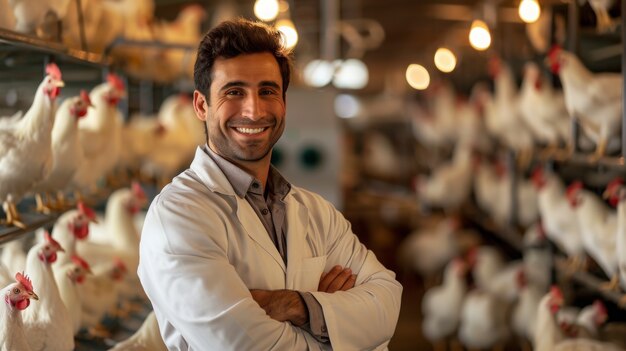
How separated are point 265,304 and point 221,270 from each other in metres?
0.12

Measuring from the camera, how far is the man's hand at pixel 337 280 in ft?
5.55

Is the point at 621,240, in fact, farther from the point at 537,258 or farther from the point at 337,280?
the point at 537,258

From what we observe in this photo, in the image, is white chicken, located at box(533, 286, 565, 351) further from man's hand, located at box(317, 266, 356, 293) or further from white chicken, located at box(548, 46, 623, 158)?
man's hand, located at box(317, 266, 356, 293)

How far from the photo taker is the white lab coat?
1447 millimetres

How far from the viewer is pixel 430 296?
4.96 m

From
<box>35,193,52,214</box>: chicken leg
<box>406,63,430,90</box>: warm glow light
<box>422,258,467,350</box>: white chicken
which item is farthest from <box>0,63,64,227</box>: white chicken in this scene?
<box>406,63,430,90</box>: warm glow light

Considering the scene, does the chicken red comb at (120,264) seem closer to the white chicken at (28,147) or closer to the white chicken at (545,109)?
the white chicken at (28,147)

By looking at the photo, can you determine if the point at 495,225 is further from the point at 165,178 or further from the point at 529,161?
the point at 165,178

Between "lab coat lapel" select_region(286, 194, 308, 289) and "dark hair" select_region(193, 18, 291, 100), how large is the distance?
0.28 meters

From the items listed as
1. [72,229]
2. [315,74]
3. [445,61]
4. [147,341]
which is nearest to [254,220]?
[147,341]

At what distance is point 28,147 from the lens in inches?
89.4

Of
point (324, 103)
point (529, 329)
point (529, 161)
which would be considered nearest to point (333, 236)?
point (529, 329)

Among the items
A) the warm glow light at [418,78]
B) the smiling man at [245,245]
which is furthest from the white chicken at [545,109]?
the warm glow light at [418,78]

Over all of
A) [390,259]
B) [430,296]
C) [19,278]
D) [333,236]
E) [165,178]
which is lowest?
[390,259]
